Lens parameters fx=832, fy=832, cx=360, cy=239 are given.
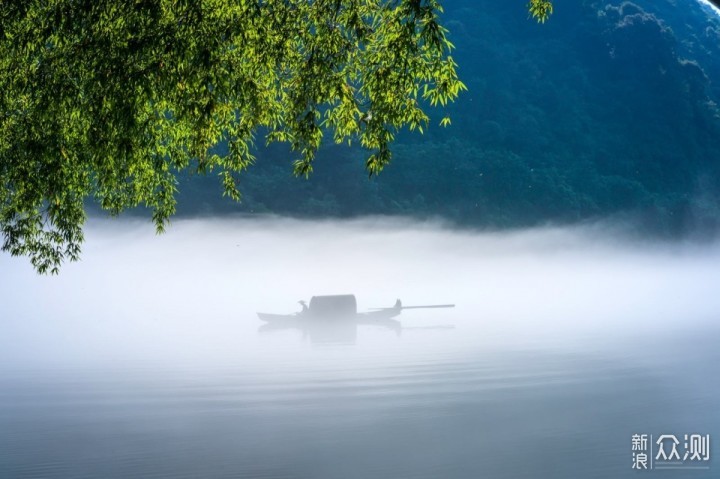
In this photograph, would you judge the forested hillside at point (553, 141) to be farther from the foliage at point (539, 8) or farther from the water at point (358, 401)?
the foliage at point (539, 8)

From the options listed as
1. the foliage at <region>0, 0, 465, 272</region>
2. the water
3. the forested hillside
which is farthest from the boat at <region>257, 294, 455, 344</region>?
the foliage at <region>0, 0, 465, 272</region>

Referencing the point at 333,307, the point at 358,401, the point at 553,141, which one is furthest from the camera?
the point at 553,141

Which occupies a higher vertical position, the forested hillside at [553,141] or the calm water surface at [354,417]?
the forested hillside at [553,141]

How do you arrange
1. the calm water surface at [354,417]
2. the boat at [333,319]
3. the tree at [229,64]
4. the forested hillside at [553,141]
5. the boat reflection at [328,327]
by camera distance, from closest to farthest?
1. the tree at [229,64]
2. the calm water surface at [354,417]
3. the boat reflection at [328,327]
4. the boat at [333,319]
5. the forested hillside at [553,141]

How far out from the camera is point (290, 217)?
16125 cm

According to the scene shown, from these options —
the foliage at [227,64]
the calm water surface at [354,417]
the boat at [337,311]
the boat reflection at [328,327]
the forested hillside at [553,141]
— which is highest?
the forested hillside at [553,141]

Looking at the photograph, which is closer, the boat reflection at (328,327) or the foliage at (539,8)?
the foliage at (539,8)

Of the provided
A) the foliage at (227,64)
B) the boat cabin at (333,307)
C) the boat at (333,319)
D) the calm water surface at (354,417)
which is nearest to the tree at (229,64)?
the foliage at (227,64)

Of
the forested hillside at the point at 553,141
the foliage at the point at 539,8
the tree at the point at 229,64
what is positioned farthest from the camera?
the forested hillside at the point at 553,141

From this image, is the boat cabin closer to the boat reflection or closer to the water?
the boat reflection

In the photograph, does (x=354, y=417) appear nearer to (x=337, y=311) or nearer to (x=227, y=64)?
(x=227, y=64)

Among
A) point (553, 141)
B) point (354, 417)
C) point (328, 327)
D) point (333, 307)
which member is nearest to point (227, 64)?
point (354, 417)

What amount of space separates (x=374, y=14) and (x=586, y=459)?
46.8 ft

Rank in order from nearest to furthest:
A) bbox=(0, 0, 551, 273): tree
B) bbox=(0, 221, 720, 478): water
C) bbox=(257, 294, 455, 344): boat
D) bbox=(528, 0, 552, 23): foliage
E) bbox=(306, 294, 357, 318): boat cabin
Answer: bbox=(0, 0, 551, 273): tree → bbox=(528, 0, 552, 23): foliage → bbox=(0, 221, 720, 478): water → bbox=(257, 294, 455, 344): boat → bbox=(306, 294, 357, 318): boat cabin
